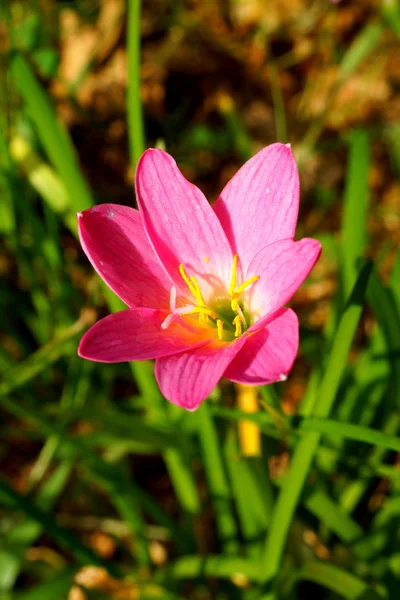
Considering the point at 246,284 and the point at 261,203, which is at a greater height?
the point at 261,203

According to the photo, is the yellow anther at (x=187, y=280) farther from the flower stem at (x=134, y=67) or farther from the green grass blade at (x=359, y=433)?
the flower stem at (x=134, y=67)

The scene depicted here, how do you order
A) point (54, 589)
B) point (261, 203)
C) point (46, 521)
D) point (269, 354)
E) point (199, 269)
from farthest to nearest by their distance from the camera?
point (54, 589), point (46, 521), point (199, 269), point (261, 203), point (269, 354)

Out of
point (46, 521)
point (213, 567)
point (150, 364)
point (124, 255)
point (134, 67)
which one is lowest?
point (213, 567)

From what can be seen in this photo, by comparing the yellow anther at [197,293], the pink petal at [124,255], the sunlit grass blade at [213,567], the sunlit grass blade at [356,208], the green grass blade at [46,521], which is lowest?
the sunlit grass blade at [213,567]

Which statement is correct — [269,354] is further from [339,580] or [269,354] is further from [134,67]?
[134,67]

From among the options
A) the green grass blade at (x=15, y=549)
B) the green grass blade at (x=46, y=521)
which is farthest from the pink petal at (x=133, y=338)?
the green grass blade at (x=15, y=549)

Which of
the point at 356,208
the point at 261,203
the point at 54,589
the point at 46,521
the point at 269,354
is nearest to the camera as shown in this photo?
the point at 269,354

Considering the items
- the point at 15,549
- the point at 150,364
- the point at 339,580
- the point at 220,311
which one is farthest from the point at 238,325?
the point at 15,549
